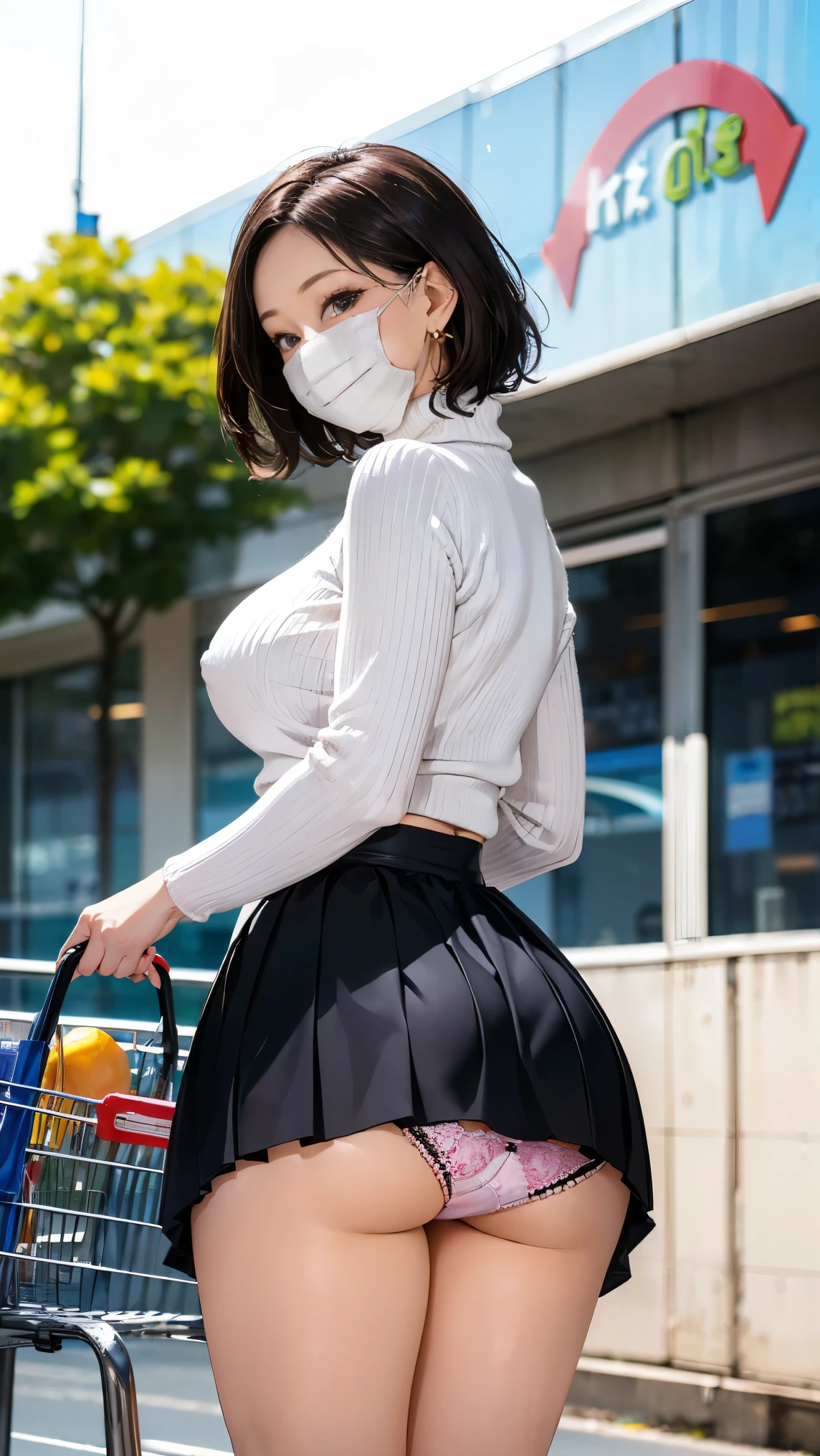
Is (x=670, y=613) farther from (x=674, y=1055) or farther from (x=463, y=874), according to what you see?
(x=463, y=874)

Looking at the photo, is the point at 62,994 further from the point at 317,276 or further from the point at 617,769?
the point at 617,769

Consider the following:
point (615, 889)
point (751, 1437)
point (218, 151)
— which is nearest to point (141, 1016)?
point (615, 889)

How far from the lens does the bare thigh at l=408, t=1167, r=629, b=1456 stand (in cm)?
132

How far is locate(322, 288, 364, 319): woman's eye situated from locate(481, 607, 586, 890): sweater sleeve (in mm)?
410

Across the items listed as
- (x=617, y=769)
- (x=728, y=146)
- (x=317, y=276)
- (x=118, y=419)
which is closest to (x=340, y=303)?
(x=317, y=276)

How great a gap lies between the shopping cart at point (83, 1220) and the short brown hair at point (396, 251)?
70 cm

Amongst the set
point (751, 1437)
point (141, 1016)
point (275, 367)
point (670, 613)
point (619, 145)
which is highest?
point (619, 145)

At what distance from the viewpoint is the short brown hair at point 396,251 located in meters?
1.50

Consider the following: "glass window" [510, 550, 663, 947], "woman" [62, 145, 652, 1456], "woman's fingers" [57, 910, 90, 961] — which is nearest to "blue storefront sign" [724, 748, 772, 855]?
"glass window" [510, 550, 663, 947]

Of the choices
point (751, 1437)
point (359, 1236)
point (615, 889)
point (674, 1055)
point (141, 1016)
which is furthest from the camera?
point (141, 1016)

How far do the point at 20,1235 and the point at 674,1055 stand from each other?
11.6 ft

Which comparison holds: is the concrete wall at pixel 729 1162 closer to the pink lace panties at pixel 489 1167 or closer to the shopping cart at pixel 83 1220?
the shopping cart at pixel 83 1220

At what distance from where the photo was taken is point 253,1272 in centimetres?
124

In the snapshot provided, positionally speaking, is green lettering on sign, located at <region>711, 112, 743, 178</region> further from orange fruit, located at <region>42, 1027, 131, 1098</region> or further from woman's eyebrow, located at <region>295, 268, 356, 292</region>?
orange fruit, located at <region>42, 1027, 131, 1098</region>
